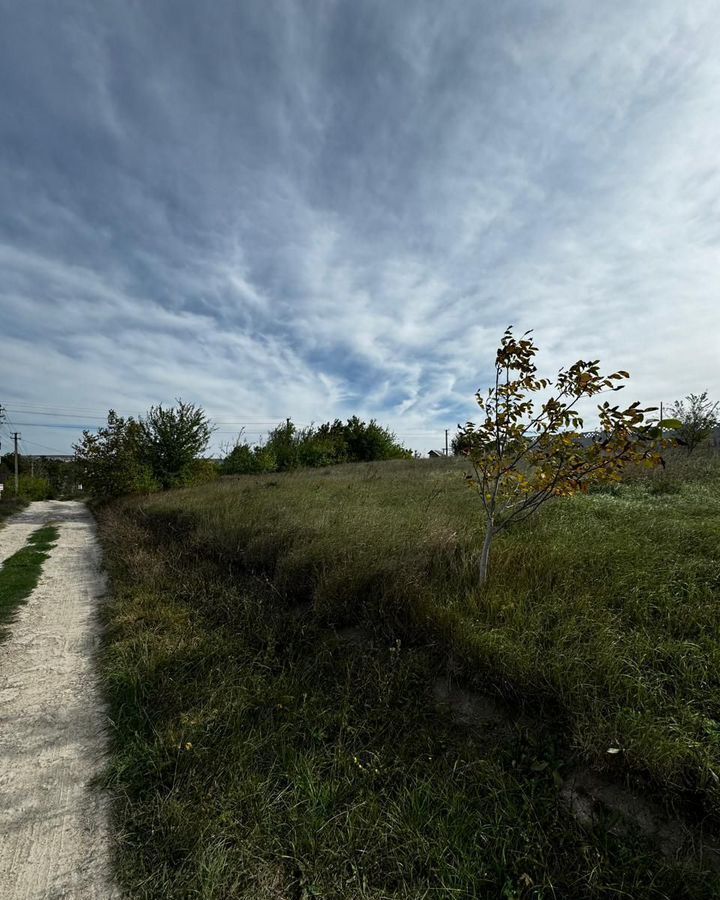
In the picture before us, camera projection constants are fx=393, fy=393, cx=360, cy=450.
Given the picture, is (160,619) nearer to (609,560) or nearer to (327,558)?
(327,558)

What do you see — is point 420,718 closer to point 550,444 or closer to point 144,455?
point 550,444

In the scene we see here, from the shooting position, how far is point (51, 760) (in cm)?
292

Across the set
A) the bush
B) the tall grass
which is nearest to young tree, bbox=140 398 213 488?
the tall grass

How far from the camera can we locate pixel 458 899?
76.9 inches

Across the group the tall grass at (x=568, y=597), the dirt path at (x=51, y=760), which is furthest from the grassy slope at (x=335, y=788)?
the tall grass at (x=568, y=597)

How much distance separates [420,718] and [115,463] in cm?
2053

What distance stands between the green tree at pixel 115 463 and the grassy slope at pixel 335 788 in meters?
17.0

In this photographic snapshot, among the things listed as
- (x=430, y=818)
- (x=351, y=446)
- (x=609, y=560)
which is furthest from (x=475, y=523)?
(x=351, y=446)

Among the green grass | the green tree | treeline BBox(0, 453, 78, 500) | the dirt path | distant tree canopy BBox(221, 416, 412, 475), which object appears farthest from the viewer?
treeline BBox(0, 453, 78, 500)

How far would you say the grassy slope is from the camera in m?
2.03

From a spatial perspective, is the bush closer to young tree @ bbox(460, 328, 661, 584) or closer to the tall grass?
the tall grass

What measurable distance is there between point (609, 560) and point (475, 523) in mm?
2390

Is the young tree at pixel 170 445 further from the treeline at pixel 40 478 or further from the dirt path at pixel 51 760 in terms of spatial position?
the treeline at pixel 40 478

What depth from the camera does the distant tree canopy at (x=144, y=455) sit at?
1916cm
